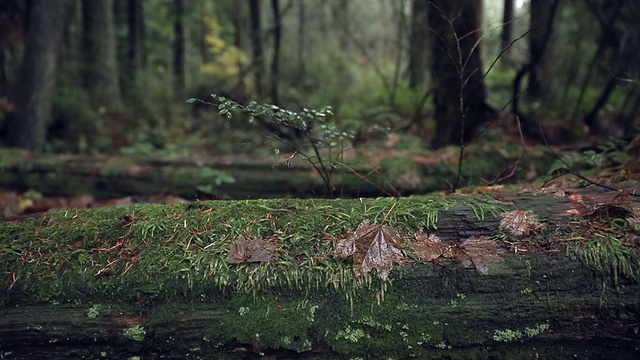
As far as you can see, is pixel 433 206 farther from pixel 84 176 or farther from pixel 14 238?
pixel 84 176

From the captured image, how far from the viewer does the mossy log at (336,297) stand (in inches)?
92.4

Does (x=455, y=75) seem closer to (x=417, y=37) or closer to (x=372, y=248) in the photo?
(x=372, y=248)

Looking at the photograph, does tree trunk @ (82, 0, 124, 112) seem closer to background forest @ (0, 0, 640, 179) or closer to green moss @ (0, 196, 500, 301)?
background forest @ (0, 0, 640, 179)

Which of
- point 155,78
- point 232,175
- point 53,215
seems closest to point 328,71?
point 155,78

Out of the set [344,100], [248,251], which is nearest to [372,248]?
[248,251]

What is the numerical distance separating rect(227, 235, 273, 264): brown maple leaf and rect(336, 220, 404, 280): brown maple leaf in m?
0.38

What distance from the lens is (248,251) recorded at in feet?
8.29

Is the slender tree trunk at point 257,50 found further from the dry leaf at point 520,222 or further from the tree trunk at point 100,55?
the dry leaf at point 520,222

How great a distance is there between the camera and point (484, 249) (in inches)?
97.8

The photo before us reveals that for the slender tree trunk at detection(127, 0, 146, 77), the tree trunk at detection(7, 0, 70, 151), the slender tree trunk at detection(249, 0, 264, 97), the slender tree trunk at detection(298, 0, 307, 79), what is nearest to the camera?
the tree trunk at detection(7, 0, 70, 151)

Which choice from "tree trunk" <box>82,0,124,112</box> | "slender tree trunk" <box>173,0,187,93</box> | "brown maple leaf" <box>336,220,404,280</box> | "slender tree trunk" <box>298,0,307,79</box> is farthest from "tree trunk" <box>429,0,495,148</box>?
"slender tree trunk" <box>173,0,187,93</box>

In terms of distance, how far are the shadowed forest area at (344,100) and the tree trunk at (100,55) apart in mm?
38

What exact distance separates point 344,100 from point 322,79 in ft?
9.20

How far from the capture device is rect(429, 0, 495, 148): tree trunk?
22.1 feet
